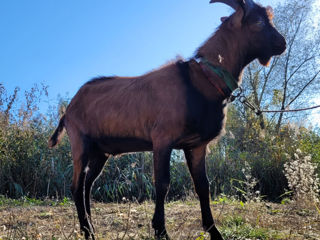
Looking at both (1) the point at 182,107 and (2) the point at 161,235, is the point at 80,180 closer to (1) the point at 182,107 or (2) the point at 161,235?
(2) the point at 161,235

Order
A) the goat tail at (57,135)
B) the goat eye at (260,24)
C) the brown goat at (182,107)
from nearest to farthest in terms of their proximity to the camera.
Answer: the brown goat at (182,107), the goat eye at (260,24), the goat tail at (57,135)

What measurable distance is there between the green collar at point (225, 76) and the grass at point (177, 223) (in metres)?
1.05

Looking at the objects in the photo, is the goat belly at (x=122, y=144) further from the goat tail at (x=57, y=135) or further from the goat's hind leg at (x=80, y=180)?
the goat tail at (x=57, y=135)

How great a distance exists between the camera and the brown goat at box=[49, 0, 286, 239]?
2.79 m

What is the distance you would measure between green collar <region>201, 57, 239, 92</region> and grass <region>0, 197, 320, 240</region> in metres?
1.05

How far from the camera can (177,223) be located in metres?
3.70

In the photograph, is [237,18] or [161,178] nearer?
[161,178]

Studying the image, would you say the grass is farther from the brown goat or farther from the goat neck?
the goat neck

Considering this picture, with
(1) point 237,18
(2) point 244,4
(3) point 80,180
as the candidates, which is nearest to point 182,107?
(1) point 237,18

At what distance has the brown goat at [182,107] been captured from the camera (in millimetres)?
2789

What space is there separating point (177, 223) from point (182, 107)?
58.8 inches

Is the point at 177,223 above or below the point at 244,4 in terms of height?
below

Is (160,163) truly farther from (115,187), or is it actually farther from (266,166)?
(266,166)

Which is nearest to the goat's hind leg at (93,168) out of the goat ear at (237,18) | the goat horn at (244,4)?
the goat ear at (237,18)
